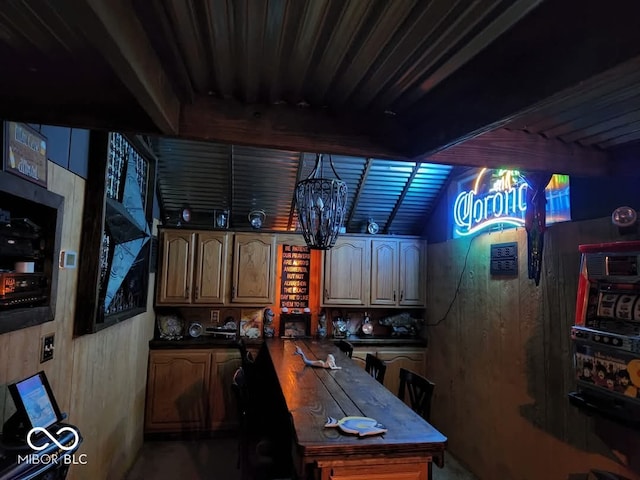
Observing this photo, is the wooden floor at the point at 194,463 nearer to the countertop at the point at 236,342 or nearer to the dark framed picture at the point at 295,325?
the countertop at the point at 236,342

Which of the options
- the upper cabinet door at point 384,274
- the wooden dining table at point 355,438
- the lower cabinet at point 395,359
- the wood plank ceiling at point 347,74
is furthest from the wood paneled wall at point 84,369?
the upper cabinet door at point 384,274

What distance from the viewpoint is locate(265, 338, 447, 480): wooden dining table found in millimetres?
1821

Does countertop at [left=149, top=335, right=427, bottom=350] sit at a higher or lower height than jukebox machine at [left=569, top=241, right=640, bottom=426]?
lower

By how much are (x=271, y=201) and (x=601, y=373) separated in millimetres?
3427

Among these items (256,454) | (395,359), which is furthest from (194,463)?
(395,359)

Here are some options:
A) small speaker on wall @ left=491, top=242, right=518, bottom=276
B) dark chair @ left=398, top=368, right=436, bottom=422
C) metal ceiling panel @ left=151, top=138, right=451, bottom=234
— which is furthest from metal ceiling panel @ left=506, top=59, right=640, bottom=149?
metal ceiling panel @ left=151, top=138, right=451, bottom=234

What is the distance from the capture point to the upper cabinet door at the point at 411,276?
4.74 metres

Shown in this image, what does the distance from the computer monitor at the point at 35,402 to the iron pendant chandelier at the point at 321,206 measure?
164 centimetres

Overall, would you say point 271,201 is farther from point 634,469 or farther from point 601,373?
point 634,469

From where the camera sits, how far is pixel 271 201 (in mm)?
4512

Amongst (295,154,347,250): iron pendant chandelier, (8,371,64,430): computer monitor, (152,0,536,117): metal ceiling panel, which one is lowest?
(8,371,64,430): computer monitor

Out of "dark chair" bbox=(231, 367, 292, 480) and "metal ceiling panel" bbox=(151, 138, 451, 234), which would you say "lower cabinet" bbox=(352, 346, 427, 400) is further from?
"dark chair" bbox=(231, 367, 292, 480)

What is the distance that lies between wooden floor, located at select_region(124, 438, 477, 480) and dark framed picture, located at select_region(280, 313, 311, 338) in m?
1.30

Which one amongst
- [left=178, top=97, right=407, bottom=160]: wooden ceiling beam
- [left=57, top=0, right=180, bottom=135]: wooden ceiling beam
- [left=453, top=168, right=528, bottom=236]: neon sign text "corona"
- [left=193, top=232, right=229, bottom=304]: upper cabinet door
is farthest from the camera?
[left=193, top=232, right=229, bottom=304]: upper cabinet door
